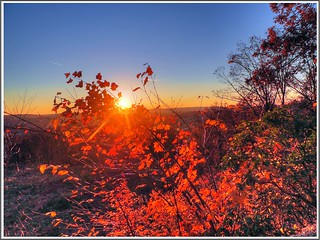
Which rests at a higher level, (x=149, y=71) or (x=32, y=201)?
(x=149, y=71)

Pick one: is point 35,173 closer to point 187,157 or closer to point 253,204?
point 187,157

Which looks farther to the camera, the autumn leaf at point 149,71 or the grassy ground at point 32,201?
the grassy ground at point 32,201

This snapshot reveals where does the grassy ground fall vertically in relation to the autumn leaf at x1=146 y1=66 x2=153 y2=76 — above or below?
below

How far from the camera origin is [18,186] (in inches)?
408

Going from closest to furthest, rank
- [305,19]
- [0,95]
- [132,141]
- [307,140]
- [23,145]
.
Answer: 1. [307,140]
2. [0,95]
3. [132,141]
4. [305,19]
5. [23,145]

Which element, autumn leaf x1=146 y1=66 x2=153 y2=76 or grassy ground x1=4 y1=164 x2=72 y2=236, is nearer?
autumn leaf x1=146 y1=66 x2=153 y2=76

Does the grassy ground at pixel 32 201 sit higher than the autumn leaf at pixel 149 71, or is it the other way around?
the autumn leaf at pixel 149 71

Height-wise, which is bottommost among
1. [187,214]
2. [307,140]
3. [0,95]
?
[187,214]

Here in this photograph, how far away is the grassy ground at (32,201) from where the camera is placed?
7227mm

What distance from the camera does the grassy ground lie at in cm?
723

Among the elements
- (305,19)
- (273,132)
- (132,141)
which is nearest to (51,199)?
(132,141)

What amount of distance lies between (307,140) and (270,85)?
7637 mm

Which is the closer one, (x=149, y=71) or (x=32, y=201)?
(x=149, y=71)

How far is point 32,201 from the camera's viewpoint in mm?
9055
